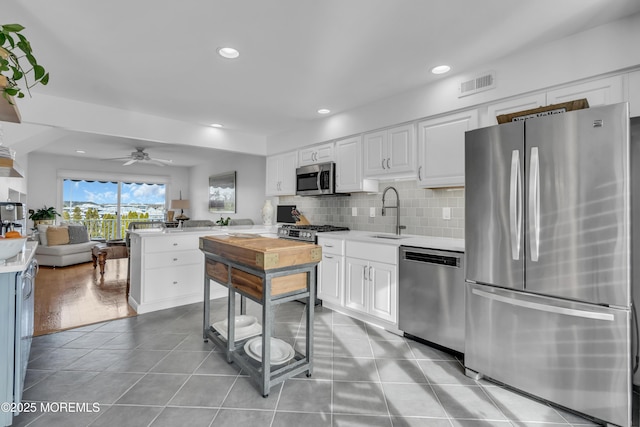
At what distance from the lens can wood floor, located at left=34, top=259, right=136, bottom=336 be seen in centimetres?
320

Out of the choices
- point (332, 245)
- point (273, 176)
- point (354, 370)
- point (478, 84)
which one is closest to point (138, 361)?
point (354, 370)

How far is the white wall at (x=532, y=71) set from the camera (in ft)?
6.54

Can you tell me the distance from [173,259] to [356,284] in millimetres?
2170

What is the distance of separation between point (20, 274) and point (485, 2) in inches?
119

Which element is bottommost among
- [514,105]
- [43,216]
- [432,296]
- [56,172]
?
[432,296]

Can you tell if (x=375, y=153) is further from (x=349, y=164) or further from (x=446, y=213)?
(x=446, y=213)

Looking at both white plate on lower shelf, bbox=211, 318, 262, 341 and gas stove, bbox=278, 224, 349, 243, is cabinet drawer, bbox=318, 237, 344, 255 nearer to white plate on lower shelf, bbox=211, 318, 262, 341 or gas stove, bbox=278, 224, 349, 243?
gas stove, bbox=278, 224, 349, 243

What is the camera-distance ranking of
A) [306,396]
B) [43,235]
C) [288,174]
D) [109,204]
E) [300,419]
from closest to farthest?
[300,419] < [306,396] < [288,174] < [43,235] < [109,204]

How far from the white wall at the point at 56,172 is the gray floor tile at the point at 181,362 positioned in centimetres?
717

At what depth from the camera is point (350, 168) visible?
381cm

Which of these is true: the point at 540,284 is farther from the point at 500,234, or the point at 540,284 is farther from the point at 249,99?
the point at 249,99

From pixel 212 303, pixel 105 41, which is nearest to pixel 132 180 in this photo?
pixel 212 303

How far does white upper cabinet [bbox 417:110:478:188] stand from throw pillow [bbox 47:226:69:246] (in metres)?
6.74

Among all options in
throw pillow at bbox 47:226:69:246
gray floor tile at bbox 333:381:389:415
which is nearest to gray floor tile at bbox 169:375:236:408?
gray floor tile at bbox 333:381:389:415
